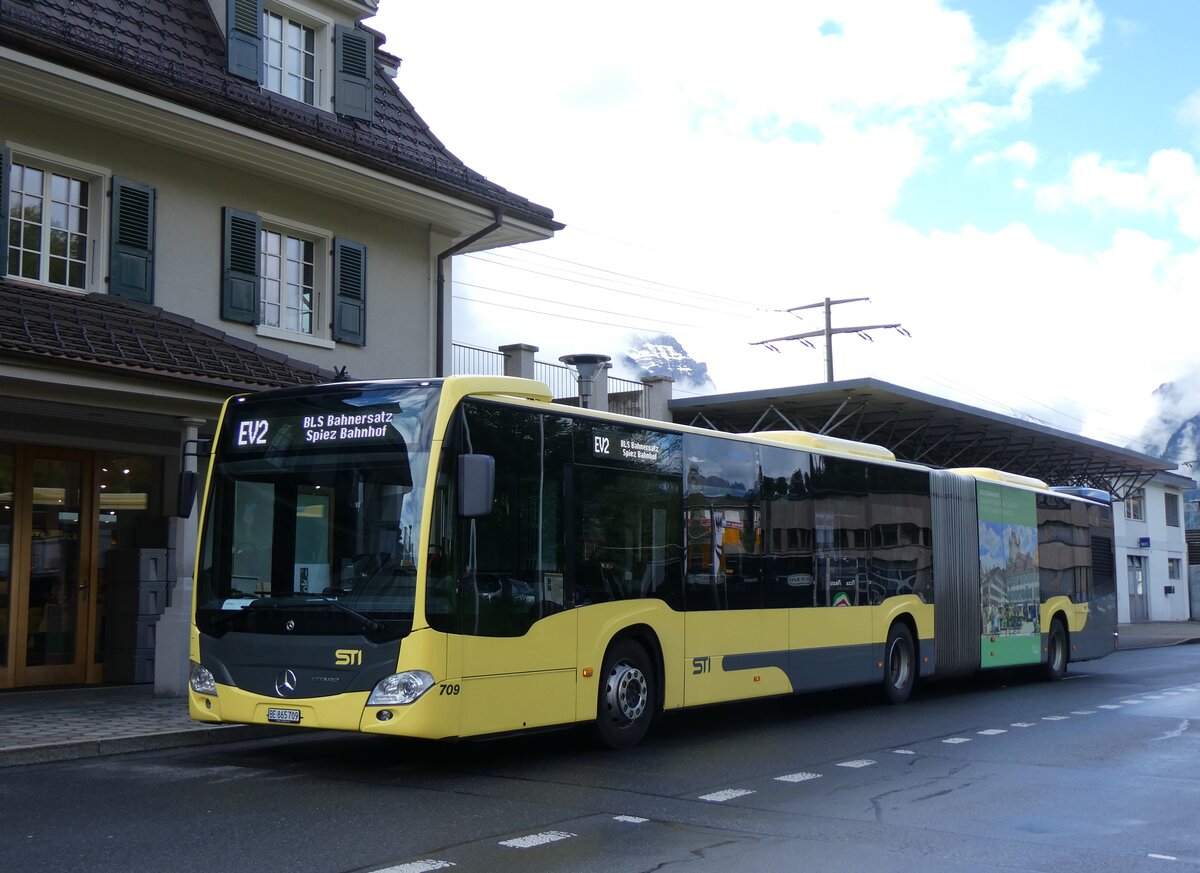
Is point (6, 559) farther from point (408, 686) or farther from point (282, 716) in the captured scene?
point (408, 686)

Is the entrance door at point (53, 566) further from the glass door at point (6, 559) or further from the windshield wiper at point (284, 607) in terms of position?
the windshield wiper at point (284, 607)

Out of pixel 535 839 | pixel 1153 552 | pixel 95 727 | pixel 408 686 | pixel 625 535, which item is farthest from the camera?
pixel 1153 552

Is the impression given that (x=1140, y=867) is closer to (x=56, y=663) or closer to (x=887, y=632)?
(x=887, y=632)

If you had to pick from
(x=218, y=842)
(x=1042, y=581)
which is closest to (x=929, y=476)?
(x=1042, y=581)

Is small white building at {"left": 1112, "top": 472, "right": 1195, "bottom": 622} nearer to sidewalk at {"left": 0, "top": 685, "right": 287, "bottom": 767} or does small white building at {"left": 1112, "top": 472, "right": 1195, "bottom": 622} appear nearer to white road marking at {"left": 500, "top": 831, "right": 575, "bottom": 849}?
sidewalk at {"left": 0, "top": 685, "right": 287, "bottom": 767}

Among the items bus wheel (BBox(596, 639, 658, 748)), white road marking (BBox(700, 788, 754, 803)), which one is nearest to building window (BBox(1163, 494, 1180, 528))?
bus wheel (BBox(596, 639, 658, 748))

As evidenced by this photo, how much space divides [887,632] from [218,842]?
1028 cm

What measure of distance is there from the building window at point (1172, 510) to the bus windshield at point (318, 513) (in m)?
55.2

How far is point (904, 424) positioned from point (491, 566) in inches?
945

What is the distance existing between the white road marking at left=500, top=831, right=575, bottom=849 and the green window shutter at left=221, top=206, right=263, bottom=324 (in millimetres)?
10477

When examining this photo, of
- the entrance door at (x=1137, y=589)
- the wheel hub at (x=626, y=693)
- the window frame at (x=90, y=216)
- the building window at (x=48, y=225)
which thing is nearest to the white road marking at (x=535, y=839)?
the wheel hub at (x=626, y=693)

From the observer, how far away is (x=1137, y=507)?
2141 inches

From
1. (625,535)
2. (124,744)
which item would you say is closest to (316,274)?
(625,535)

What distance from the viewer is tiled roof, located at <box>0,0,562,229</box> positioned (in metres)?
13.9
